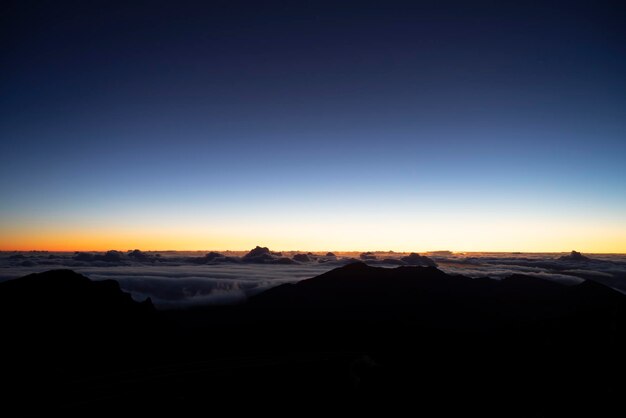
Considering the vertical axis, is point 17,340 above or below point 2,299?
below

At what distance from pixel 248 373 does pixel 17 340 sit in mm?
102058

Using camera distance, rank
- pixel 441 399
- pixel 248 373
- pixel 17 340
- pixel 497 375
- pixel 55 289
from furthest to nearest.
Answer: pixel 55 289 → pixel 17 340 → pixel 248 373 → pixel 497 375 → pixel 441 399

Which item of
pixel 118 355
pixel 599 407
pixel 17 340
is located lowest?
pixel 118 355

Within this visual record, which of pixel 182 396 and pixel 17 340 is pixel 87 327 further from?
pixel 182 396

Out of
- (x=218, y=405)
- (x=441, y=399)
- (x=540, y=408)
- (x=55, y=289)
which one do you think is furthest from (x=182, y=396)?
(x=55, y=289)

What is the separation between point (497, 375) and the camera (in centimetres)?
6819

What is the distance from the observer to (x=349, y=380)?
2322 inches

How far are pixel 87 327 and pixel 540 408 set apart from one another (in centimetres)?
15925

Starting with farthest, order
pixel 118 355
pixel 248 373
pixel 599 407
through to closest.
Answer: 1. pixel 118 355
2. pixel 248 373
3. pixel 599 407

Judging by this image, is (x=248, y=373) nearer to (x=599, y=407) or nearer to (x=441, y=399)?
(x=441, y=399)

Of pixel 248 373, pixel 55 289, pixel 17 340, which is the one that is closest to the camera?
pixel 248 373

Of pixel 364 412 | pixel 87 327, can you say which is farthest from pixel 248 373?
pixel 87 327

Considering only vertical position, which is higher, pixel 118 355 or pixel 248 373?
pixel 248 373

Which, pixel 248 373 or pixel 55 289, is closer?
pixel 248 373
